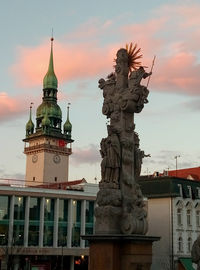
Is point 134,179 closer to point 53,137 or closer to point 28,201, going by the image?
point 28,201

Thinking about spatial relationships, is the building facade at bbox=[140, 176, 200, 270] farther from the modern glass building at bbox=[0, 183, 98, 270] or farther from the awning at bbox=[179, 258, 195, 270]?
the modern glass building at bbox=[0, 183, 98, 270]

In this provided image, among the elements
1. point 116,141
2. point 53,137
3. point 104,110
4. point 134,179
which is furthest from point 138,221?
point 53,137

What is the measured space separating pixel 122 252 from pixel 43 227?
4410cm

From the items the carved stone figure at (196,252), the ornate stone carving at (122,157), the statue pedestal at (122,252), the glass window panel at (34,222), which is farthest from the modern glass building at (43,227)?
the carved stone figure at (196,252)

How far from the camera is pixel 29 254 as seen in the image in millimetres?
54531

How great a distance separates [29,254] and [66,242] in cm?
459

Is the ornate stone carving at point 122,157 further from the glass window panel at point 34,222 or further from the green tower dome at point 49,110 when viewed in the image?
the green tower dome at point 49,110

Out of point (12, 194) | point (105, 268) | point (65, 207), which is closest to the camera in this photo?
point (105, 268)

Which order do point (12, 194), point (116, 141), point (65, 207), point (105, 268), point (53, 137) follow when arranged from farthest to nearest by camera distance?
point (53, 137) → point (65, 207) → point (12, 194) → point (116, 141) → point (105, 268)

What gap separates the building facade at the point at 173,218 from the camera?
5512 cm

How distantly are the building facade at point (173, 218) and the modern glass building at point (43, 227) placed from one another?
24.1 ft

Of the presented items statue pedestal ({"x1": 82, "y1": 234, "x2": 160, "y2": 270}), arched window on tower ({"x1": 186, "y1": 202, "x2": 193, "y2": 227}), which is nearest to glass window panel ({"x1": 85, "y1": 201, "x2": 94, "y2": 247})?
arched window on tower ({"x1": 186, "y1": 202, "x2": 193, "y2": 227})

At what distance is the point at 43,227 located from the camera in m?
55.8

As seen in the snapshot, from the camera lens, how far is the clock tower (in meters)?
116
